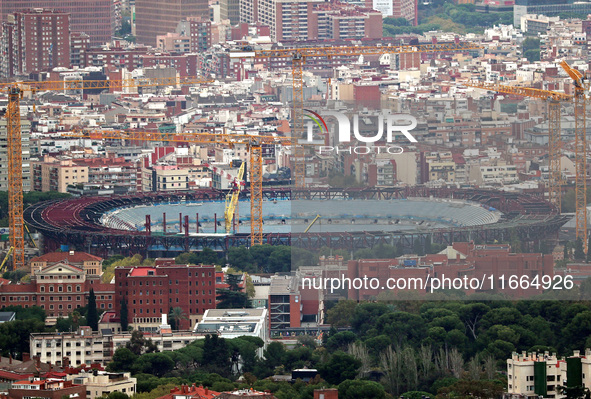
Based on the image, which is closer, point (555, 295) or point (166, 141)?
point (555, 295)

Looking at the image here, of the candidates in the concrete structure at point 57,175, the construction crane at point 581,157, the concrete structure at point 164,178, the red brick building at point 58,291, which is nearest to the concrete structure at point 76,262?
the red brick building at point 58,291

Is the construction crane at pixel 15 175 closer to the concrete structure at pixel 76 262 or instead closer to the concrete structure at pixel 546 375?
the concrete structure at pixel 76 262

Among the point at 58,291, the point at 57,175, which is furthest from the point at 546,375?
the point at 57,175

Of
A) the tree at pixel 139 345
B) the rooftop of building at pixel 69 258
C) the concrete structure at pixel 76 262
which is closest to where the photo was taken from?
the tree at pixel 139 345

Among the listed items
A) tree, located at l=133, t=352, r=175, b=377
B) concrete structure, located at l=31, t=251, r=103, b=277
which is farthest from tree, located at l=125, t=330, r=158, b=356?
concrete structure, located at l=31, t=251, r=103, b=277

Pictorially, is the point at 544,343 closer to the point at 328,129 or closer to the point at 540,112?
the point at 328,129

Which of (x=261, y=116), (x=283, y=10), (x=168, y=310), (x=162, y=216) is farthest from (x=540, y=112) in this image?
A: (x=283, y=10)

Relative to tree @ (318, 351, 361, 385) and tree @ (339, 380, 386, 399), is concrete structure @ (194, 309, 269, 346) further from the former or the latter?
tree @ (339, 380, 386, 399)
